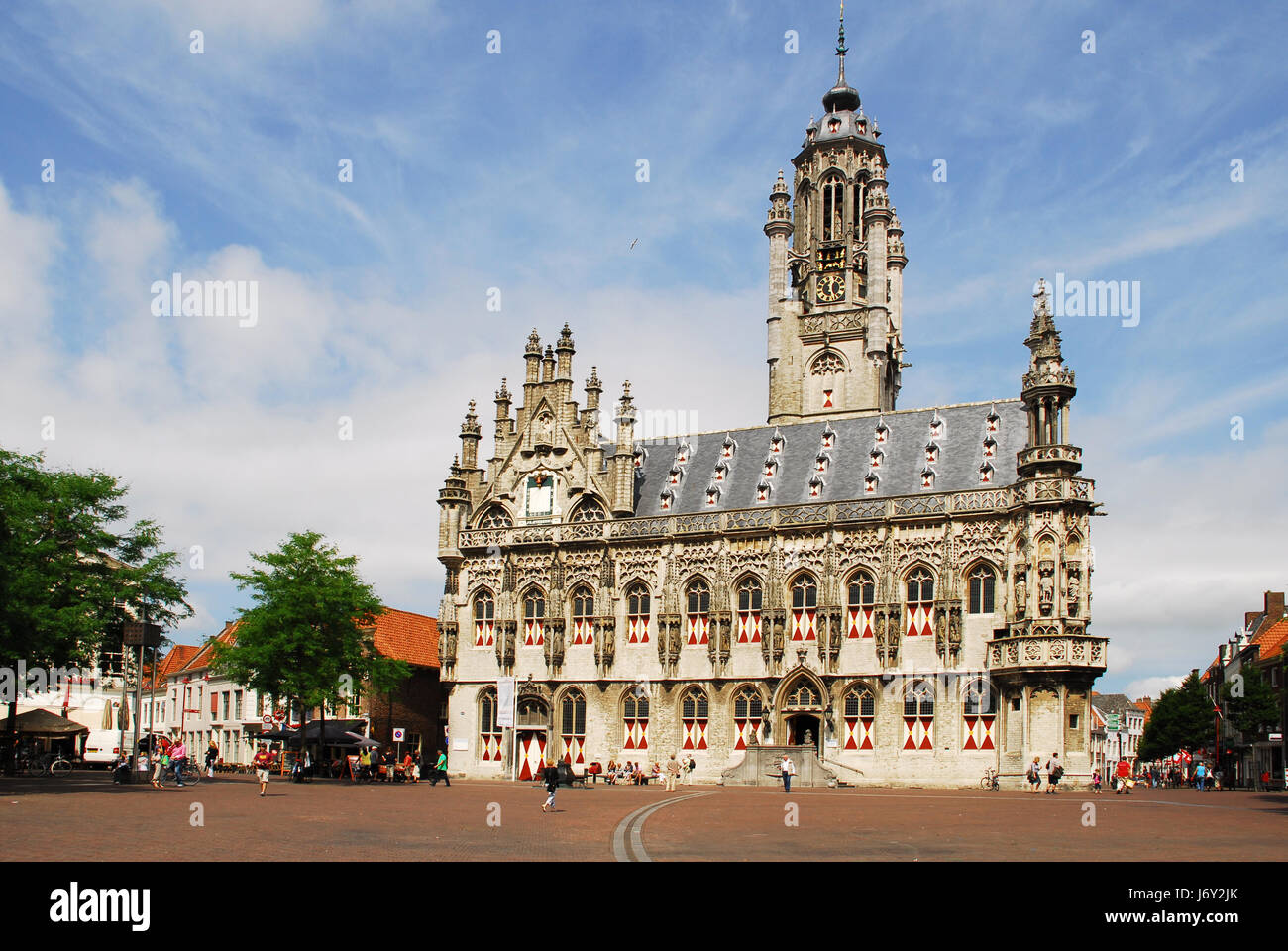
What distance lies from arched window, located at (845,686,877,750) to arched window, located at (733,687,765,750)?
377 centimetres

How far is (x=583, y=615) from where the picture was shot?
55.8m

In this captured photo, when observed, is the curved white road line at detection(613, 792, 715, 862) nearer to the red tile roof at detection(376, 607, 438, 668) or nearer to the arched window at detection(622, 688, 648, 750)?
the arched window at detection(622, 688, 648, 750)

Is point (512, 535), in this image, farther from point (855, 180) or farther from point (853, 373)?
point (855, 180)

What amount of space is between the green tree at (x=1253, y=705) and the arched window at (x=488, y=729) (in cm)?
4367

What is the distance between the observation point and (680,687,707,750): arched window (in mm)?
52094

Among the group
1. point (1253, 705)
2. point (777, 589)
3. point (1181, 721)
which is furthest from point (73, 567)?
point (1181, 721)

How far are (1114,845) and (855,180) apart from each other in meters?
58.2

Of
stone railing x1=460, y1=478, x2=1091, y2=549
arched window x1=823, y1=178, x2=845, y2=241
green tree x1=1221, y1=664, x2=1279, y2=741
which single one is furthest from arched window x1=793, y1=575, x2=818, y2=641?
green tree x1=1221, y1=664, x2=1279, y2=741

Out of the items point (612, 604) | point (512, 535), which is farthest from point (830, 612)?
point (512, 535)

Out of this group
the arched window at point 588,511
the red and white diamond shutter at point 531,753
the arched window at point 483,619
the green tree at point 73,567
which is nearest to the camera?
the green tree at point 73,567

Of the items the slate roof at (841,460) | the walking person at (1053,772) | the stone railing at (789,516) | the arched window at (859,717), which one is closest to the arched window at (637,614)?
the stone railing at (789,516)

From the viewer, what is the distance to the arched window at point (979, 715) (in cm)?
4697

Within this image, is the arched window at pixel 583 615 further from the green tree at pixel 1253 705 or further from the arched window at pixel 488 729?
the green tree at pixel 1253 705

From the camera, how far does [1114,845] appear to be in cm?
2048
